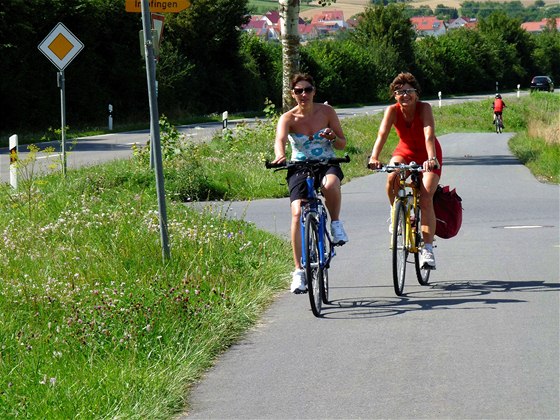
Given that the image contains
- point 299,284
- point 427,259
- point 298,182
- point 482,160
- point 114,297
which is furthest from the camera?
point 482,160

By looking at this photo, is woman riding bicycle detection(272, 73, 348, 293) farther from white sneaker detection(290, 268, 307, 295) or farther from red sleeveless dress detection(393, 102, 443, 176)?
red sleeveless dress detection(393, 102, 443, 176)

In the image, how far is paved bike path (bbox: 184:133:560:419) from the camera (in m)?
5.88

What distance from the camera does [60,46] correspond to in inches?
739

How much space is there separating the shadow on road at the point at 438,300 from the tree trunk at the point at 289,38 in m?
16.2

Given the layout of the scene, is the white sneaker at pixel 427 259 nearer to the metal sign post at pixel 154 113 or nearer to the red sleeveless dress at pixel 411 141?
the red sleeveless dress at pixel 411 141

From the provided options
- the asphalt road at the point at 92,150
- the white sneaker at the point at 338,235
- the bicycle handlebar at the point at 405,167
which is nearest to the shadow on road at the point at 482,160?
the asphalt road at the point at 92,150

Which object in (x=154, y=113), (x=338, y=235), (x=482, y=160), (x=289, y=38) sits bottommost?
(x=482, y=160)

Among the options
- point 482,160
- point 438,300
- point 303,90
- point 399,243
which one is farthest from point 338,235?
point 482,160

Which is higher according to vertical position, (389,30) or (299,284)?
(389,30)

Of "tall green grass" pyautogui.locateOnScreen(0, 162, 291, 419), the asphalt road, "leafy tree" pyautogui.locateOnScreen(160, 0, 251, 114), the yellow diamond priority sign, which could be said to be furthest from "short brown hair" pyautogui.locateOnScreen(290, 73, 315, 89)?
"leafy tree" pyautogui.locateOnScreen(160, 0, 251, 114)

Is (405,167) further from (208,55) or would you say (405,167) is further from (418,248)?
(208,55)

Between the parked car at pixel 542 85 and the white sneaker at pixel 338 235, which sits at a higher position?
the white sneaker at pixel 338 235

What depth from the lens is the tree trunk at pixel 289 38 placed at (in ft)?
→ 82.9

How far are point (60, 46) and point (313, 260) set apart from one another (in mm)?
11357
